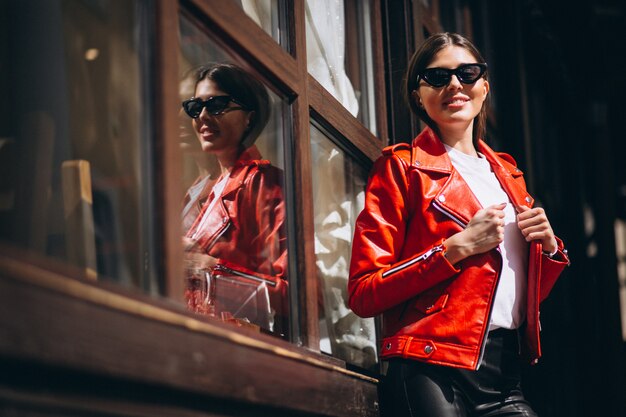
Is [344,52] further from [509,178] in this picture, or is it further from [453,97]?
[509,178]

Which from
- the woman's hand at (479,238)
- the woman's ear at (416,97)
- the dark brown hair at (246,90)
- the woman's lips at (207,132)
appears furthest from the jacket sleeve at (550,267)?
the woman's lips at (207,132)

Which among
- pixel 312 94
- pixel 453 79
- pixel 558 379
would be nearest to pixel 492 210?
pixel 453 79

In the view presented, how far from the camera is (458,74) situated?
304 centimetres

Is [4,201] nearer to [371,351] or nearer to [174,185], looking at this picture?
[174,185]

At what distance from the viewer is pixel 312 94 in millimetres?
3064

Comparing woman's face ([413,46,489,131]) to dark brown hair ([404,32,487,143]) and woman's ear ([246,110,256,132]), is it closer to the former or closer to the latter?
dark brown hair ([404,32,487,143])

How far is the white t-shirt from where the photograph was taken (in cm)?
285

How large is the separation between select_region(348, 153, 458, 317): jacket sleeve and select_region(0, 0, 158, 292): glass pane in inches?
35.2

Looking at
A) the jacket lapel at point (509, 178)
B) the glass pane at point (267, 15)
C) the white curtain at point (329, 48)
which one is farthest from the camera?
the white curtain at point (329, 48)

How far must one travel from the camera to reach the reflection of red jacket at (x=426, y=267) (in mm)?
2730

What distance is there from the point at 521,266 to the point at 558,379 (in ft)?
12.5

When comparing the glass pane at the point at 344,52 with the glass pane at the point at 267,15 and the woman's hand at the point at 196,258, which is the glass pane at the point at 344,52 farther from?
the woman's hand at the point at 196,258

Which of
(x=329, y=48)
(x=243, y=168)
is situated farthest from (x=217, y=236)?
(x=329, y=48)

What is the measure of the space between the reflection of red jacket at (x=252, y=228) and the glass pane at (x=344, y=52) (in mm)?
507
